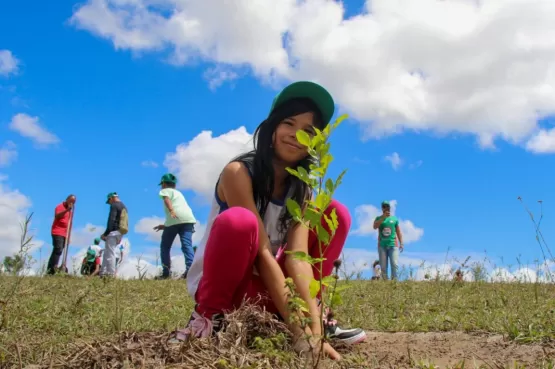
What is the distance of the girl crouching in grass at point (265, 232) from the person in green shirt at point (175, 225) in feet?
18.9

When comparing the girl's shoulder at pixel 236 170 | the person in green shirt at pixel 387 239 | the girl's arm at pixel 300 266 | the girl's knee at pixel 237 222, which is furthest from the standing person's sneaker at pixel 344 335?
the person in green shirt at pixel 387 239

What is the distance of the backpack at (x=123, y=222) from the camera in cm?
891

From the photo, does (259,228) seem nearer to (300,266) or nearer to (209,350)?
(300,266)

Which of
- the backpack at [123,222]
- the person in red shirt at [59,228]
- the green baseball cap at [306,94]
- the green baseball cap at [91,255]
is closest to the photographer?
the green baseball cap at [306,94]

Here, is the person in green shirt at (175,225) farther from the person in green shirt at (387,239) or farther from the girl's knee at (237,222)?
the girl's knee at (237,222)

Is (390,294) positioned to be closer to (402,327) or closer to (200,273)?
(402,327)

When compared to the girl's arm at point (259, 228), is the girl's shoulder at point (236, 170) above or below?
above

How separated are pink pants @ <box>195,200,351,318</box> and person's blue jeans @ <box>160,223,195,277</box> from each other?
594 centimetres

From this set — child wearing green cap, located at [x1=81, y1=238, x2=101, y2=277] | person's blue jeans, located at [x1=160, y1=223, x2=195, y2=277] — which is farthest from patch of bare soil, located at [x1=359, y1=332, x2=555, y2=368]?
child wearing green cap, located at [x1=81, y1=238, x2=101, y2=277]

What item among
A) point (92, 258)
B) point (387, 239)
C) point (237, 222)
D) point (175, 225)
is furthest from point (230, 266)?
point (92, 258)

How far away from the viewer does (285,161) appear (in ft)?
9.14

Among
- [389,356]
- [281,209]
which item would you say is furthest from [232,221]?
[389,356]

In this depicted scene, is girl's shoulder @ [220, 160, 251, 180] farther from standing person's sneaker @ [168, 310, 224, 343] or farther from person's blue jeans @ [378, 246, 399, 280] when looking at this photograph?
person's blue jeans @ [378, 246, 399, 280]

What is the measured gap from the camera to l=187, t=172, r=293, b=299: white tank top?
2.73 meters
